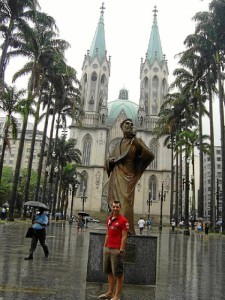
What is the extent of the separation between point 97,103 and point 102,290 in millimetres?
65369

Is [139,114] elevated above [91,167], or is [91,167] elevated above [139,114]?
[139,114]

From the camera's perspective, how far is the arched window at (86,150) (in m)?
66.7

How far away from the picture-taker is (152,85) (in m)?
71.1

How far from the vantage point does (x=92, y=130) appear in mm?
67812

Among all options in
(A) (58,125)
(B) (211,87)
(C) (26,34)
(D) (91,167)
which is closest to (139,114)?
(D) (91,167)

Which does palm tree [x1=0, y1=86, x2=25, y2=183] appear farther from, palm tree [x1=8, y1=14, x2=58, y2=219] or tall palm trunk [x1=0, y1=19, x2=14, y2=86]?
tall palm trunk [x1=0, y1=19, x2=14, y2=86]

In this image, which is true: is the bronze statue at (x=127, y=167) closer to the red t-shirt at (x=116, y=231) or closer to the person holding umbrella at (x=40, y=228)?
the red t-shirt at (x=116, y=231)

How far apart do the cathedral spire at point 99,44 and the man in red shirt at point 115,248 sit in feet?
230

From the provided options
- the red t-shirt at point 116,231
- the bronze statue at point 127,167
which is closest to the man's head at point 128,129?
the bronze statue at point 127,167

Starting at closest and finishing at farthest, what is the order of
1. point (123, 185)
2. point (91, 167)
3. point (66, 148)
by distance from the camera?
point (123, 185) < point (66, 148) < point (91, 167)

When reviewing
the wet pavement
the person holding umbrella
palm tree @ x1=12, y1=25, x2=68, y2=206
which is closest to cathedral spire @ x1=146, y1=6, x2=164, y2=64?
palm tree @ x1=12, y1=25, x2=68, y2=206

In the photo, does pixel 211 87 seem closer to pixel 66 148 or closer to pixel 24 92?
pixel 24 92

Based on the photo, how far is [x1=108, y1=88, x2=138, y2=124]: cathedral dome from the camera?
245 feet

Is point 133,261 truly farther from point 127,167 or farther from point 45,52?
point 45,52
